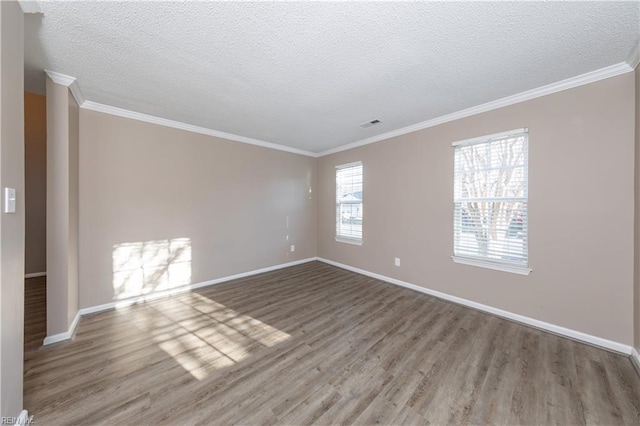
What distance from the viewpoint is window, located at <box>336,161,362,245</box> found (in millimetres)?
4473

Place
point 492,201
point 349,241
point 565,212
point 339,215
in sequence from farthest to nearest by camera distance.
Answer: point 339,215 → point 349,241 → point 492,201 → point 565,212

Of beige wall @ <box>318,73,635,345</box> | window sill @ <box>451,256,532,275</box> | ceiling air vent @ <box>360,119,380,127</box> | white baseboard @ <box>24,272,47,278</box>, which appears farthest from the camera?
white baseboard @ <box>24,272,47,278</box>

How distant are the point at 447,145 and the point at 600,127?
4.42 ft

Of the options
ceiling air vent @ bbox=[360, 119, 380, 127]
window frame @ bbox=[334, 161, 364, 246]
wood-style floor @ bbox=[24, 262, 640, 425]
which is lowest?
wood-style floor @ bbox=[24, 262, 640, 425]

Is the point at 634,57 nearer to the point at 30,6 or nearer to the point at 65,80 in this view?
the point at 30,6

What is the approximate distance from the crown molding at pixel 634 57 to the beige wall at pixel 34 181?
7509mm

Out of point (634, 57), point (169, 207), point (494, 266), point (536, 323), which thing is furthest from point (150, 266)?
point (634, 57)

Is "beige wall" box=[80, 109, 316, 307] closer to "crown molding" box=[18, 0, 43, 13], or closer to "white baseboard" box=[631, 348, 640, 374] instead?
"crown molding" box=[18, 0, 43, 13]

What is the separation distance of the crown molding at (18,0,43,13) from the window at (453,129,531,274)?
3.96 meters

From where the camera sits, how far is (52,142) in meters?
2.14

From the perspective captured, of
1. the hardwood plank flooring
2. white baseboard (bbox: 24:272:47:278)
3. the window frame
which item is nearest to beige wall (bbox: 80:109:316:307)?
the hardwood plank flooring

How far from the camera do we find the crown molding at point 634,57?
180 cm

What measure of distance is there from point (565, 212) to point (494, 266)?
88 centimetres

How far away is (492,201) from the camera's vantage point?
2791 millimetres
